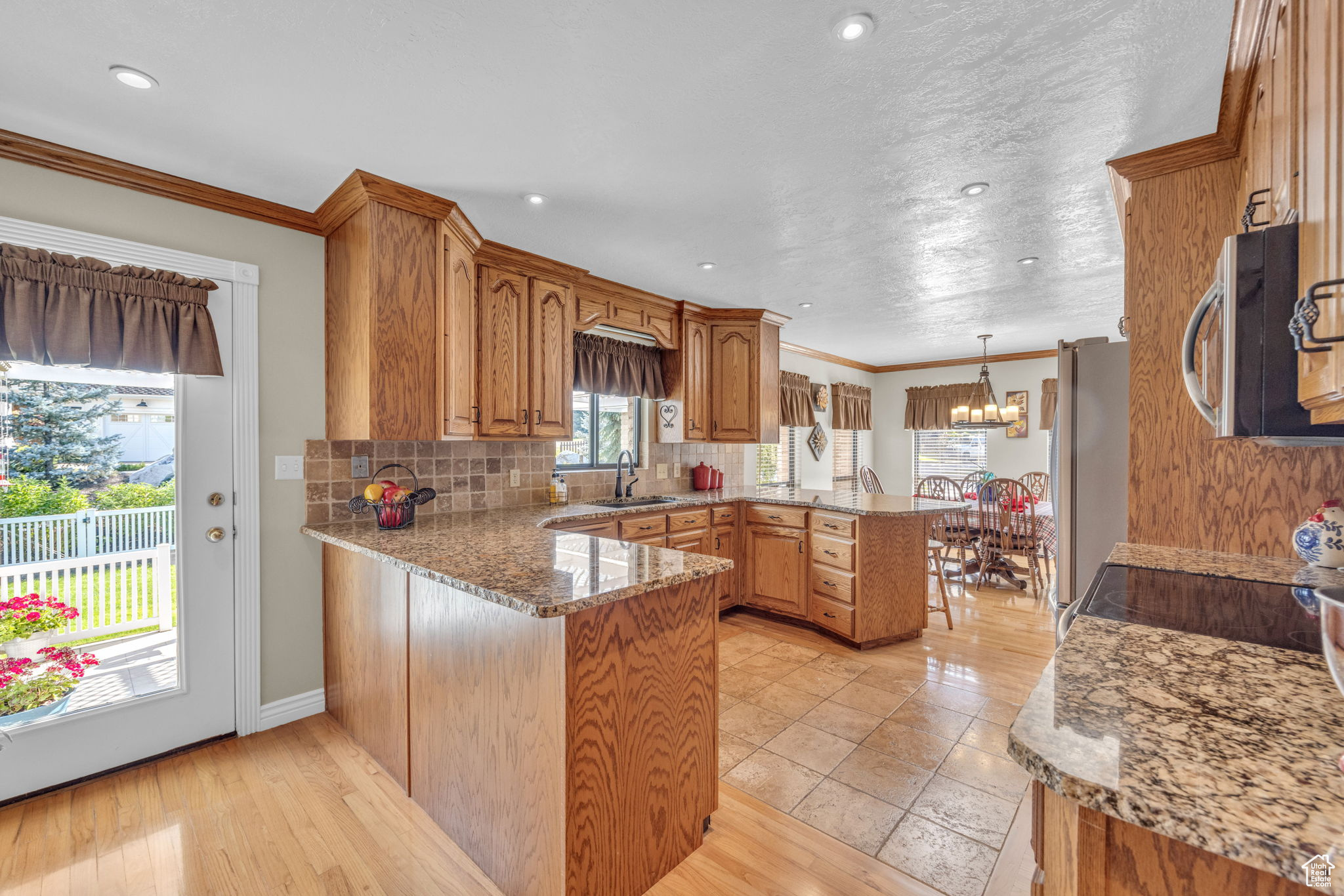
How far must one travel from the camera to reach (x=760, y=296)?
4152 millimetres

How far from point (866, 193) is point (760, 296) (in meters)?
1.72

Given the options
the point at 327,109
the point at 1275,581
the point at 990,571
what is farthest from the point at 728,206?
the point at 990,571

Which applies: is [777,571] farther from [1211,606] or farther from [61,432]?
[61,432]

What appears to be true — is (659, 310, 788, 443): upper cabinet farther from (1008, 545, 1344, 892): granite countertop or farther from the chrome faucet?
(1008, 545, 1344, 892): granite countertop

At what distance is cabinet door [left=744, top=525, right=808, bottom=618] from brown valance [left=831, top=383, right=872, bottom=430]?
3371mm

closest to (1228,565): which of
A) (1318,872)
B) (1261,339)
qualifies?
(1261,339)

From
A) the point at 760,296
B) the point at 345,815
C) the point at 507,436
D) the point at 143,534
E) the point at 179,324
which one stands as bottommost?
the point at 345,815

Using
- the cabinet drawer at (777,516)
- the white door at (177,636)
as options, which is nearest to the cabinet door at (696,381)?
the cabinet drawer at (777,516)

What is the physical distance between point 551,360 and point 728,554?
1.94 meters

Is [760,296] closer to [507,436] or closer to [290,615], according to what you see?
[507,436]

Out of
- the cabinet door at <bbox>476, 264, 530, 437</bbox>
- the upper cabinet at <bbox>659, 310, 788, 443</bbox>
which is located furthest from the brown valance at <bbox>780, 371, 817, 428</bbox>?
the cabinet door at <bbox>476, 264, 530, 437</bbox>

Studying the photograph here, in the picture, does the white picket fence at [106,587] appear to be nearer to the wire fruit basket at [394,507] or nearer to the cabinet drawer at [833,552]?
the wire fruit basket at [394,507]

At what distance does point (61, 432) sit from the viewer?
2.09 m

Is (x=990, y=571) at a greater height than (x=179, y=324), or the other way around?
(x=179, y=324)
